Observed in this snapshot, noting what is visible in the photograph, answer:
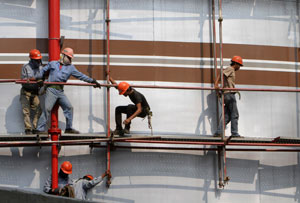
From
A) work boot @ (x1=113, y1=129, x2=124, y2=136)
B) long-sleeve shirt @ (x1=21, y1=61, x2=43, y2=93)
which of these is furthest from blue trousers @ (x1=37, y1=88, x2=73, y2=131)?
work boot @ (x1=113, y1=129, x2=124, y2=136)

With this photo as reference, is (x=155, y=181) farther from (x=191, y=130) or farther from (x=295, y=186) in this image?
(x=295, y=186)

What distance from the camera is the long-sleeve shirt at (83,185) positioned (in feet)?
42.3

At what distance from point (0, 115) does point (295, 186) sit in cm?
743

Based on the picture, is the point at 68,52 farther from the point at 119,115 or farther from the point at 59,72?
the point at 119,115

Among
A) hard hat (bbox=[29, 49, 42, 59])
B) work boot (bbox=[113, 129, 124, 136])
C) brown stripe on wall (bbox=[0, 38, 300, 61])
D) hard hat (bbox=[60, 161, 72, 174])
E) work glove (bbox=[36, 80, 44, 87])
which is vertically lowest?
hard hat (bbox=[60, 161, 72, 174])

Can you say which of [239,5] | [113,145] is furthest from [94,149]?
[239,5]

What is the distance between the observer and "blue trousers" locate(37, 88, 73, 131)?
13.2m

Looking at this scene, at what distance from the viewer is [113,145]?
13.7 metres

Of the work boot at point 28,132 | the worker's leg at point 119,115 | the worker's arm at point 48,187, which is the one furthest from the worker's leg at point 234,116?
the work boot at point 28,132

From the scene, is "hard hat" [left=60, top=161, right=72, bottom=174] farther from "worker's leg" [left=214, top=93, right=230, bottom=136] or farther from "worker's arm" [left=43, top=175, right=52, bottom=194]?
"worker's leg" [left=214, top=93, right=230, bottom=136]

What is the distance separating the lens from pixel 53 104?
13.2 meters

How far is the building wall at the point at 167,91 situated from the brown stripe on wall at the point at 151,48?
0.02m

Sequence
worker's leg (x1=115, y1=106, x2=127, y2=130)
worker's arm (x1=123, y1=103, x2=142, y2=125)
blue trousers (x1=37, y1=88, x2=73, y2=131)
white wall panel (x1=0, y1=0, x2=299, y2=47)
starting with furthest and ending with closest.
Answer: white wall panel (x1=0, y1=0, x2=299, y2=47) < worker's leg (x1=115, y1=106, x2=127, y2=130) < blue trousers (x1=37, y1=88, x2=73, y2=131) < worker's arm (x1=123, y1=103, x2=142, y2=125)

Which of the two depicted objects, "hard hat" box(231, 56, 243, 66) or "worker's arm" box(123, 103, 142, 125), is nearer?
"worker's arm" box(123, 103, 142, 125)
